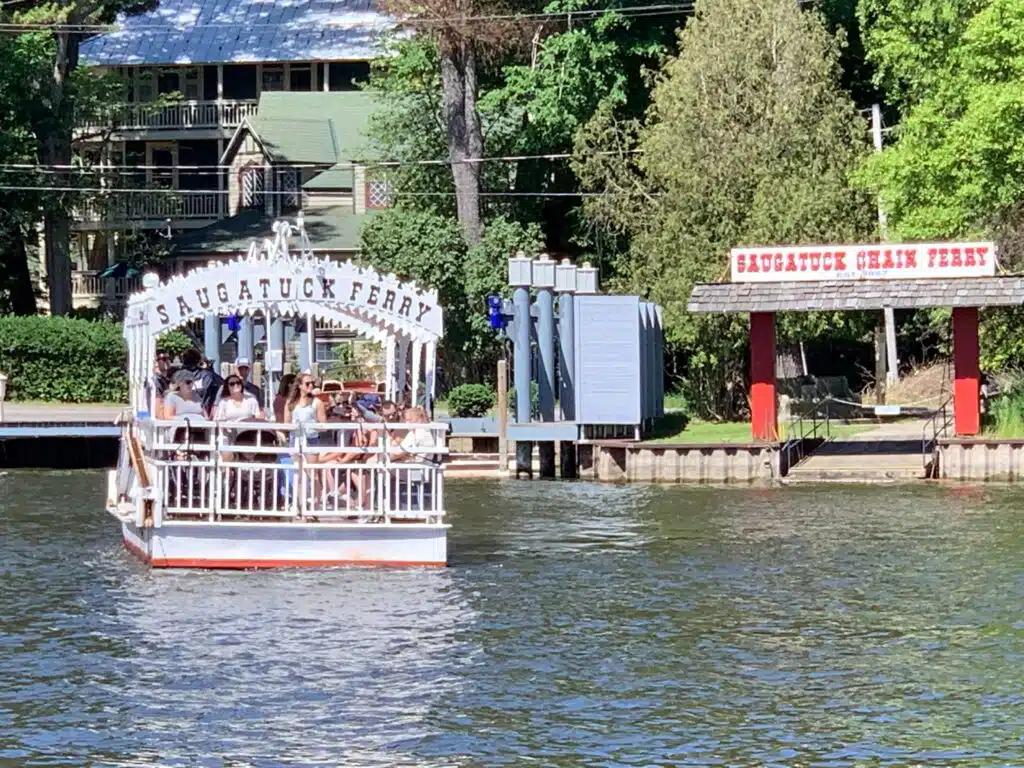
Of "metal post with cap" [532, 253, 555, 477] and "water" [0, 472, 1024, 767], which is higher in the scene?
"metal post with cap" [532, 253, 555, 477]

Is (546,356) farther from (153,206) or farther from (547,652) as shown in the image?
(153,206)

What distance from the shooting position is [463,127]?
207 feet

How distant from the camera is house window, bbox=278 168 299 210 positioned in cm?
7981


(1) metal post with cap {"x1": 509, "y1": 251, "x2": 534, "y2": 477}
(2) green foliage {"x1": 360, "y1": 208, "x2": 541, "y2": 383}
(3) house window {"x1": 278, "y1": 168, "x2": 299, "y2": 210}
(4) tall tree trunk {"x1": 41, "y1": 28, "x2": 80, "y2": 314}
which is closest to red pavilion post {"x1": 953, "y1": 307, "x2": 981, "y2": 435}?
(1) metal post with cap {"x1": 509, "y1": 251, "x2": 534, "y2": 477}

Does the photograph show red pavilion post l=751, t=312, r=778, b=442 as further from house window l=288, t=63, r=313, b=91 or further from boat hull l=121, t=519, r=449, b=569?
house window l=288, t=63, r=313, b=91

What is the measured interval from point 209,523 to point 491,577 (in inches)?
154

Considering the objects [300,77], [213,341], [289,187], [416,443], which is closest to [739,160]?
[213,341]

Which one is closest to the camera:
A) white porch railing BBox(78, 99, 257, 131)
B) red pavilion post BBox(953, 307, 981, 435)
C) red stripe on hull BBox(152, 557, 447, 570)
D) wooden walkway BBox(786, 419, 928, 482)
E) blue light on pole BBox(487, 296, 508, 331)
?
red stripe on hull BBox(152, 557, 447, 570)

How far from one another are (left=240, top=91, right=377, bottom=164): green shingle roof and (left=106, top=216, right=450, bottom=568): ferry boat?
48.1 m

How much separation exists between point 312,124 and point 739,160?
100 ft

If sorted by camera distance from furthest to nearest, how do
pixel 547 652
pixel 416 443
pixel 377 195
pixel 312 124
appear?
pixel 312 124
pixel 377 195
pixel 416 443
pixel 547 652

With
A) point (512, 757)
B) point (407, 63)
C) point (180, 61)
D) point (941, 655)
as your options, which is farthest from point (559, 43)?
point (512, 757)

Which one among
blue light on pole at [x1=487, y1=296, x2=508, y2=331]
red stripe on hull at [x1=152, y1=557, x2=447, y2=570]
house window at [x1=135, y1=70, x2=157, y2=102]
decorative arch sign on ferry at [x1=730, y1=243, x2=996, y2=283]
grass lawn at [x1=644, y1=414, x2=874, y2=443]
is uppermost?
house window at [x1=135, y1=70, x2=157, y2=102]

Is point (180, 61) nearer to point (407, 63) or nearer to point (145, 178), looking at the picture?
point (145, 178)
